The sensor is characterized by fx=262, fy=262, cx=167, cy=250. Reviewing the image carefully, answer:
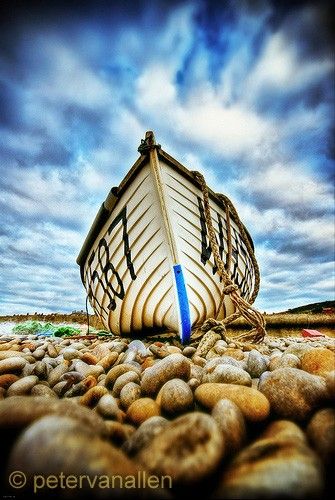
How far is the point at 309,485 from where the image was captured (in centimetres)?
61

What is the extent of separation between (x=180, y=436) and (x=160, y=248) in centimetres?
289

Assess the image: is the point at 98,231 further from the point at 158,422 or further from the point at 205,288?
the point at 158,422

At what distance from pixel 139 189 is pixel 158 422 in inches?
122

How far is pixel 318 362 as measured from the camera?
1.47 m

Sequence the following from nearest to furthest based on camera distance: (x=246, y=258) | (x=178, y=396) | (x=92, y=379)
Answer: (x=178, y=396), (x=92, y=379), (x=246, y=258)

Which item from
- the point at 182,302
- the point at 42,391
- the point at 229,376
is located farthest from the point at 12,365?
the point at 182,302

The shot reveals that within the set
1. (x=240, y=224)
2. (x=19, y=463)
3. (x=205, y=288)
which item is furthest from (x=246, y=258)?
(x=19, y=463)

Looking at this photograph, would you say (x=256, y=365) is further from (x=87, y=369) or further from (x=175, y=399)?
(x=87, y=369)

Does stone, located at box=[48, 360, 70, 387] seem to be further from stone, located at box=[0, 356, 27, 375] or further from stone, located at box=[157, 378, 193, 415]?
stone, located at box=[157, 378, 193, 415]

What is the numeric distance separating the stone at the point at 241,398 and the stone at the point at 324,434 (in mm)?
192

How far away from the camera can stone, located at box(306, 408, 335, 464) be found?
81 centimetres

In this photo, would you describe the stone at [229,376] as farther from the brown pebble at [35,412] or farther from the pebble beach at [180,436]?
the brown pebble at [35,412]

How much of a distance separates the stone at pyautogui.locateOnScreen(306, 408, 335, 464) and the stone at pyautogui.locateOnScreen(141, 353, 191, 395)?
0.72m

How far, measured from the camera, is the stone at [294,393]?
1082 millimetres
